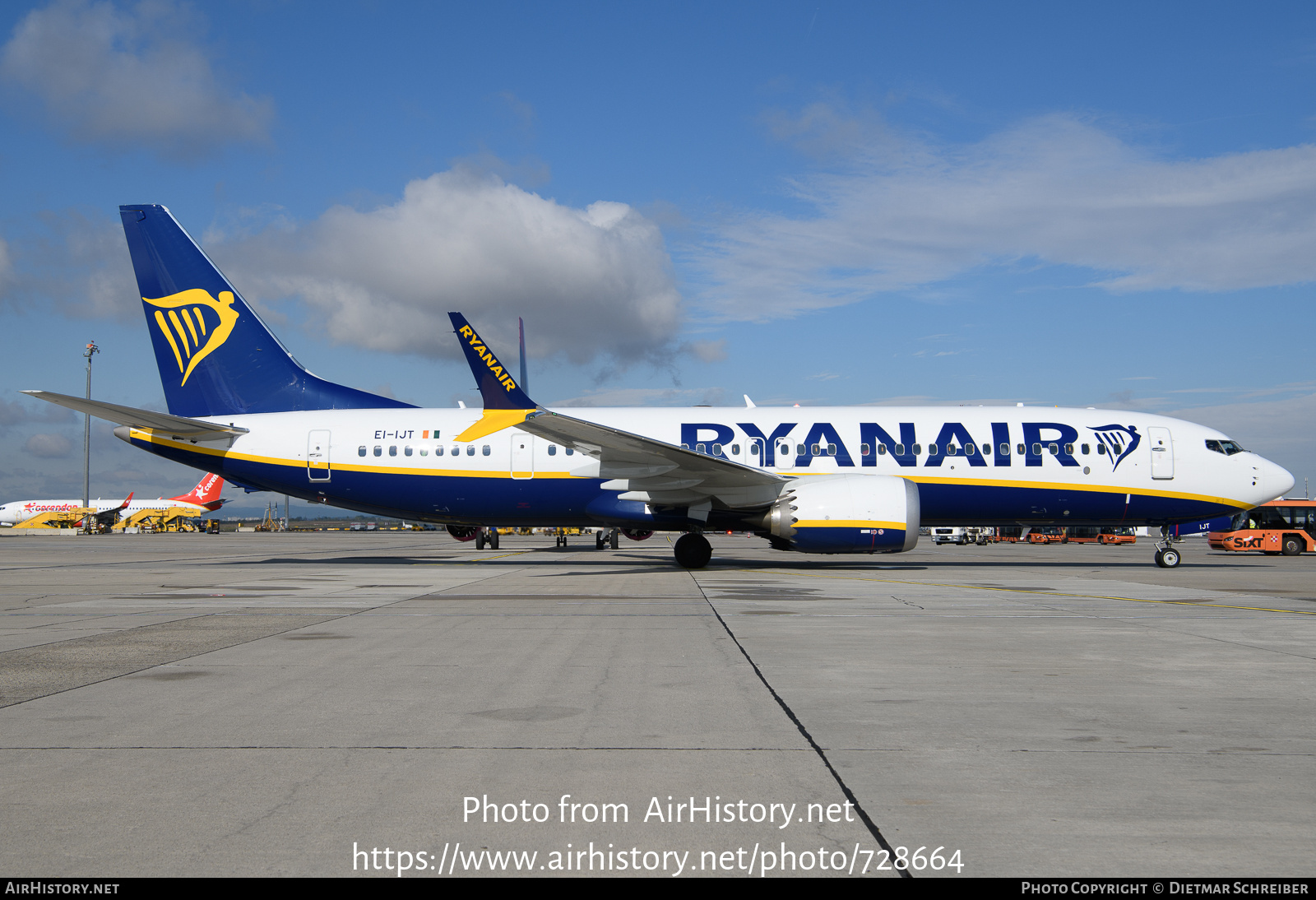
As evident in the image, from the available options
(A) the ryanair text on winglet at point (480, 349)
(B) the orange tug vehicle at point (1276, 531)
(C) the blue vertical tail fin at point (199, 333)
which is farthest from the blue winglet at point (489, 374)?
(B) the orange tug vehicle at point (1276, 531)

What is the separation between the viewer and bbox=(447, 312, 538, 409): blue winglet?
1944 cm

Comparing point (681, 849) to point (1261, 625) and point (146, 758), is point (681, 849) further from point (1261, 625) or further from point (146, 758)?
point (1261, 625)

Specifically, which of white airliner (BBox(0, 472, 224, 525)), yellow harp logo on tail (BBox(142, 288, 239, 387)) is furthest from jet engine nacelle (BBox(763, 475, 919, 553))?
white airliner (BBox(0, 472, 224, 525))

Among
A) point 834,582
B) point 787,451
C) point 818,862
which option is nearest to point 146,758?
point 818,862

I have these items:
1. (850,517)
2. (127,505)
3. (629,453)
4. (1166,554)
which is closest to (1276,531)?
(1166,554)

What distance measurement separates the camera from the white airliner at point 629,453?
21719 mm

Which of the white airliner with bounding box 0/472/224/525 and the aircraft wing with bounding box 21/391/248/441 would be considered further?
the white airliner with bounding box 0/472/224/525

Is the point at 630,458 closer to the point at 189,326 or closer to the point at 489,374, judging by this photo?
the point at 489,374

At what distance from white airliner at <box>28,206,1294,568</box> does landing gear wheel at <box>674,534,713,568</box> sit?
5 cm

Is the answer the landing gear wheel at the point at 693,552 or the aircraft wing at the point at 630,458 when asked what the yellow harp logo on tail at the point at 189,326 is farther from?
the landing gear wheel at the point at 693,552

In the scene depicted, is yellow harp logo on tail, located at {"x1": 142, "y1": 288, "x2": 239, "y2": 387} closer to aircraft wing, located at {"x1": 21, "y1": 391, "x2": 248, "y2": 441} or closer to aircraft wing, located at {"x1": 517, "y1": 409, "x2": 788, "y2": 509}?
aircraft wing, located at {"x1": 21, "y1": 391, "x2": 248, "y2": 441}

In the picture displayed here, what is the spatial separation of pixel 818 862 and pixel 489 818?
1.42 metres

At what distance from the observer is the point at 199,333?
24.1 m

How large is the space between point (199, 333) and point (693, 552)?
581 inches
